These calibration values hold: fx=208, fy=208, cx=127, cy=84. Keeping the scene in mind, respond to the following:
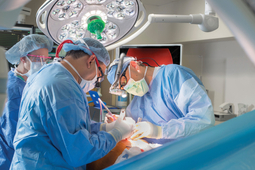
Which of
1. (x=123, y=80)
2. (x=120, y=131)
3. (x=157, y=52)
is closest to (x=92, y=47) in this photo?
(x=120, y=131)

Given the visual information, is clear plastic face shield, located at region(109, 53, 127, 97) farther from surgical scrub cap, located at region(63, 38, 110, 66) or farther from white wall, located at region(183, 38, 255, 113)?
white wall, located at region(183, 38, 255, 113)

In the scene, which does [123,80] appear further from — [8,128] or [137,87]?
[8,128]

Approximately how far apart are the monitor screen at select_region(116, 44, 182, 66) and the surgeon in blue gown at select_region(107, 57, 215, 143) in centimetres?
114

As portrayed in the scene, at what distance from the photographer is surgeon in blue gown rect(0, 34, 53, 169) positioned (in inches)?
64.0

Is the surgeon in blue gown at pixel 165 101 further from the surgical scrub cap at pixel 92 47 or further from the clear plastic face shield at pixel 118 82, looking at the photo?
the surgical scrub cap at pixel 92 47

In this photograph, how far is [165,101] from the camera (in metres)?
1.78

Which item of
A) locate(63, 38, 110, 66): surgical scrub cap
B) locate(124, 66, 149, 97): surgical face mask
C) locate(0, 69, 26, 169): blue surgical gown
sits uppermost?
locate(63, 38, 110, 66): surgical scrub cap

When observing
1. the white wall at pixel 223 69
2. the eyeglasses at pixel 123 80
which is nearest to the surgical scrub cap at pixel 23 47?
the eyeglasses at pixel 123 80

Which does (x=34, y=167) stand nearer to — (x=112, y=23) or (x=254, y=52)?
(x=112, y=23)

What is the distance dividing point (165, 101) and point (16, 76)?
1323 millimetres

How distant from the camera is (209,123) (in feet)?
4.78

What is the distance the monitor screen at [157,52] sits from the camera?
3.16m

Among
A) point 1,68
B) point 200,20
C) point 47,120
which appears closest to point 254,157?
point 1,68

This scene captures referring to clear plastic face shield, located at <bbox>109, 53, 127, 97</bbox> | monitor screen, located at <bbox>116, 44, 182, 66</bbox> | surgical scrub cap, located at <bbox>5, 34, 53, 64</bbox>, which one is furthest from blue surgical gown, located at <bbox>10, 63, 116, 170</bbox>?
monitor screen, located at <bbox>116, 44, 182, 66</bbox>
